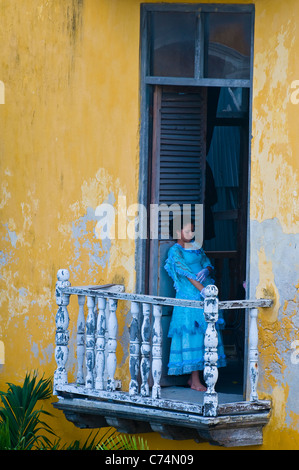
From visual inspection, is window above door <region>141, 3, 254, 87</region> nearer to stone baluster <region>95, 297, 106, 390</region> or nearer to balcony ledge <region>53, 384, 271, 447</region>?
stone baluster <region>95, 297, 106, 390</region>

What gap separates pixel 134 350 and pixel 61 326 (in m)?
Result: 0.67

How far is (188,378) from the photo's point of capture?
816cm

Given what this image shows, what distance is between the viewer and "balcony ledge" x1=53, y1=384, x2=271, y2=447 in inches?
278

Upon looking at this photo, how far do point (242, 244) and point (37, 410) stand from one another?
256cm

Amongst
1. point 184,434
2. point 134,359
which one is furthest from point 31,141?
point 184,434

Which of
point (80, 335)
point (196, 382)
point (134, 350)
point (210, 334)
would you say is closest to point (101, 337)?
point (80, 335)

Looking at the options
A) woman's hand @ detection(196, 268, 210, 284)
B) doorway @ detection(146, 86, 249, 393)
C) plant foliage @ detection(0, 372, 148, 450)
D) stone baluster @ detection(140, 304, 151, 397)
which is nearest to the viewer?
stone baluster @ detection(140, 304, 151, 397)

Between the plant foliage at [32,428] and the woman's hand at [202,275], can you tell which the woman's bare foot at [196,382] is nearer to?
the plant foliage at [32,428]

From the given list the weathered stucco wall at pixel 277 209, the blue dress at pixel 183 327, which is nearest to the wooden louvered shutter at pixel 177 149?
the blue dress at pixel 183 327

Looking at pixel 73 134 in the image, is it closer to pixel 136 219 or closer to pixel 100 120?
pixel 100 120

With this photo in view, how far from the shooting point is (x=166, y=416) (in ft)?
23.5

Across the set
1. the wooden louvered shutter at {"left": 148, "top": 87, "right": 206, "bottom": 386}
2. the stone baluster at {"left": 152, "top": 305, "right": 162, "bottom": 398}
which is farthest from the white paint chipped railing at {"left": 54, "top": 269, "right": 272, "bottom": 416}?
the wooden louvered shutter at {"left": 148, "top": 87, "right": 206, "bottom": 386}

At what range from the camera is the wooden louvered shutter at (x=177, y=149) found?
26.2 feet

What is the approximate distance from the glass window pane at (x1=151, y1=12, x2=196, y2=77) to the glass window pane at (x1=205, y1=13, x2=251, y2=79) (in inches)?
5.7
